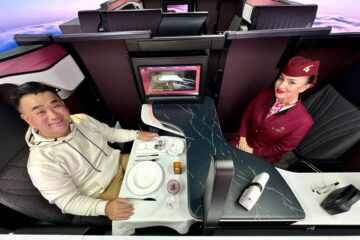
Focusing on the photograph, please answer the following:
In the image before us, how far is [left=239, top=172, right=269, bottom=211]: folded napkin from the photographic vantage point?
2.51 ft

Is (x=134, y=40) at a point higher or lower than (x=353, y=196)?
higher

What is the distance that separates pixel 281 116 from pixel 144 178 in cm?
103

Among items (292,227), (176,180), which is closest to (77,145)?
(176,180)

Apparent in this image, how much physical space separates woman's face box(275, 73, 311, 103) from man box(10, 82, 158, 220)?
1147 millimetres

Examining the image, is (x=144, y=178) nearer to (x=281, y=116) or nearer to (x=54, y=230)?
(x=54, y=230)

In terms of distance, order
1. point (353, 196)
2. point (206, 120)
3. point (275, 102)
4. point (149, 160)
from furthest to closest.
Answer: point (206, 120), point (275, 102), point (149, 160), point (353, 196)

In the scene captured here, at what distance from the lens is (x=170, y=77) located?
1219 millimetres

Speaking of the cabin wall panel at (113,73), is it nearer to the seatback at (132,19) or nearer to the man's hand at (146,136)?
the seatback at (132,19)

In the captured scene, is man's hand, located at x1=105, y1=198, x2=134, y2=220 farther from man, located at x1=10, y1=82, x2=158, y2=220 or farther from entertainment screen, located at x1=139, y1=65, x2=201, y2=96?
entertainment screen, located at x1=139, y1=65, x2=201, y2=96

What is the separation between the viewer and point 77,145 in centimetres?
99

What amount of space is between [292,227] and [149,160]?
34.6 inches

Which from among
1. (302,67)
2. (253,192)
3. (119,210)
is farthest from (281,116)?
(119,210)

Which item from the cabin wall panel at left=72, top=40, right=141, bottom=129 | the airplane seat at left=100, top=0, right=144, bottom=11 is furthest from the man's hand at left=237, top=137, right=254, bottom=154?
the airplane seat at left=100, top=0, right=144, bottom=11

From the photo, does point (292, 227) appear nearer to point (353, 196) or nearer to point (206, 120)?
point (353, 196)
